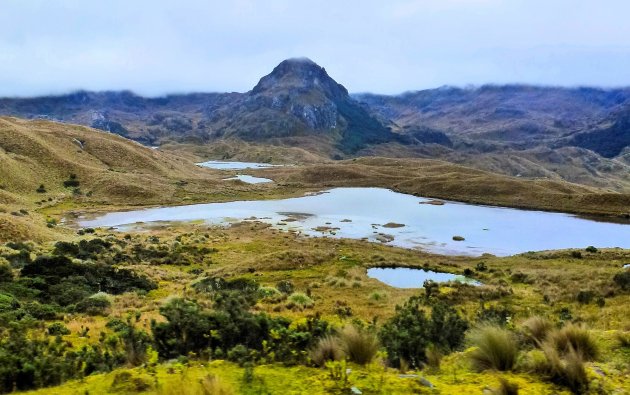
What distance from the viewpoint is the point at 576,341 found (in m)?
8.88

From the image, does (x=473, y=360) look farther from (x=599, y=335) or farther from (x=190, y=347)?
(x=190, y=347)

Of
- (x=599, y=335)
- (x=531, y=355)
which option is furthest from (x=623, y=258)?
(x=531, y=355)

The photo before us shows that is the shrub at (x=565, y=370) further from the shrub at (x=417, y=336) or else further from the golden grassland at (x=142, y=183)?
the golden grassland at (x=142, y=183)

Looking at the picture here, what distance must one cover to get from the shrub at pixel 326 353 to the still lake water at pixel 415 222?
155ft

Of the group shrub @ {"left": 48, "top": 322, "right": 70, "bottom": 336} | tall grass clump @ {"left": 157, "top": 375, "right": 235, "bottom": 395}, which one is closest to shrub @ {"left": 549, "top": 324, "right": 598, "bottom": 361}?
tall grass clump @ {"left": 157, "top": 375, "right": 235, "bottom": 395}

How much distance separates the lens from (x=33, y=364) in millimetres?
8359

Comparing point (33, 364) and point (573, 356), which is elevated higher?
point (573, 356)

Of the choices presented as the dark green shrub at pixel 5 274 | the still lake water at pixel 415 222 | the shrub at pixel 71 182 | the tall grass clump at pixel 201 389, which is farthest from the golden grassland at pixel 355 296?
the shrub at pixel 71 182

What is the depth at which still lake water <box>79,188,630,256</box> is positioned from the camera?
6012cm

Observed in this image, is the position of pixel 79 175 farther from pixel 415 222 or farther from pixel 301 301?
pixel 301 301

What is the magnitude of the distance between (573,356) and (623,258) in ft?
146

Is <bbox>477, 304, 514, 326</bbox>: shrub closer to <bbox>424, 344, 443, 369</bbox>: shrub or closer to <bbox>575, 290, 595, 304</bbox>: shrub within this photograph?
<bbox>424, 344, 443, 369</bbox>: shrub

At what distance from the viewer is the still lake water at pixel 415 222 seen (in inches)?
2367

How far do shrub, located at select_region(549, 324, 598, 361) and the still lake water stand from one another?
45486 mm
